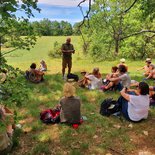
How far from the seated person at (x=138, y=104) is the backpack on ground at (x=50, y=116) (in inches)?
69.1

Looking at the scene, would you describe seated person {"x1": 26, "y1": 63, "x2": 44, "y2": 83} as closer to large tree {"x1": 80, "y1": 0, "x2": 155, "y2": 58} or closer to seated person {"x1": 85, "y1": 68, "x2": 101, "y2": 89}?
seated person {"x1": 85, "y1": 68, "x2": 101, "y2": 89}

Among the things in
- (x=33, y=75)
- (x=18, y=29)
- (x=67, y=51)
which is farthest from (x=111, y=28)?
(x=18, y=29)

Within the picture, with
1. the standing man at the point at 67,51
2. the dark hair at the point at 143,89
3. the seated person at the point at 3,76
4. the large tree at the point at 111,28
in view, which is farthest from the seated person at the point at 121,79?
the large tree at the point at 111,28

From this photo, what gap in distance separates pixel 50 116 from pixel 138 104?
225 cm

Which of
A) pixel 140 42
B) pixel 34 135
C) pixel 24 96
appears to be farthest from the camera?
pixel 140 42

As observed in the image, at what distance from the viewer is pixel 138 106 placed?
7707 millimetres

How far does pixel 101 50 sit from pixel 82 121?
87.6 ft

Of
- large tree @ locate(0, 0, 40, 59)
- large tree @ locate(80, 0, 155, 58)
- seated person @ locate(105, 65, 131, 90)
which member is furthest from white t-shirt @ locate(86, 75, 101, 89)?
large tree @ locate(80, 0, 155, 58)

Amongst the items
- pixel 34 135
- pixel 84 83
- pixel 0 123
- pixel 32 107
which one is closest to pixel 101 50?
pixel 84 83

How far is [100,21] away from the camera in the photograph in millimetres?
35281

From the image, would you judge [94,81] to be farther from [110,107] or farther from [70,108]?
[70,108]

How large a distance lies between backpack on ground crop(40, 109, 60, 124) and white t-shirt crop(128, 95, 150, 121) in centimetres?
183

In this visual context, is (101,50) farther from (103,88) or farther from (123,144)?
(123,144)

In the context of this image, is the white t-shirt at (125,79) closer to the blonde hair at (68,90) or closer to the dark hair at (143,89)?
the dark hair at (143,89)
